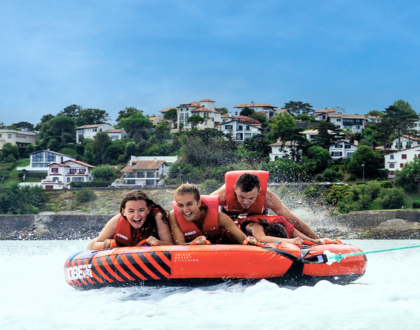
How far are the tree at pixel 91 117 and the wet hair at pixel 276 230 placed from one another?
10042 centimetres

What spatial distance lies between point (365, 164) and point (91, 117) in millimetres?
59571

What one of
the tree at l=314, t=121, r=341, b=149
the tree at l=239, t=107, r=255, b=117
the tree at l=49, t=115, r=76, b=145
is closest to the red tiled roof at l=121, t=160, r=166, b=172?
the tree at l=314, t=121, r=341, b=149

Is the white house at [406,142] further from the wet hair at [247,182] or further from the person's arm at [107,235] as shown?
the person's arm at [107,235]

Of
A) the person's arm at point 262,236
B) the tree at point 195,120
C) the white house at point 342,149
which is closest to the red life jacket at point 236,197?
the person's arm at point 262,236

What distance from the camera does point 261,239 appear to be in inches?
272

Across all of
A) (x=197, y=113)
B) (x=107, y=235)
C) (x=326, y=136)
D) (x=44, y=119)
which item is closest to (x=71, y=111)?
(x=44, y=119)

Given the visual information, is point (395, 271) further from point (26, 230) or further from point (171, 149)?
point (171, 149)

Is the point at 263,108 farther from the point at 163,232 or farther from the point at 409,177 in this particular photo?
the point at 163,232

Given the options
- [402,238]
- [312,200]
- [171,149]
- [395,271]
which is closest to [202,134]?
[171,149]

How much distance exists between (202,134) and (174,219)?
71.7 meters

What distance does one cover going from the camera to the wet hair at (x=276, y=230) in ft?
23.2

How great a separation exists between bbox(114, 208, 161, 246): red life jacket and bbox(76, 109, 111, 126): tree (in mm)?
99983

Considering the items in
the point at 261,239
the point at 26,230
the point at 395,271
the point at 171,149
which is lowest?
the point at 26,230

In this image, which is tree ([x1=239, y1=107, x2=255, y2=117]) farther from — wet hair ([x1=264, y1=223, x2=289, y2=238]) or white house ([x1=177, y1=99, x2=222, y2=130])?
wet hair ([x1=264, y1=223, x2=289, y2=238])
